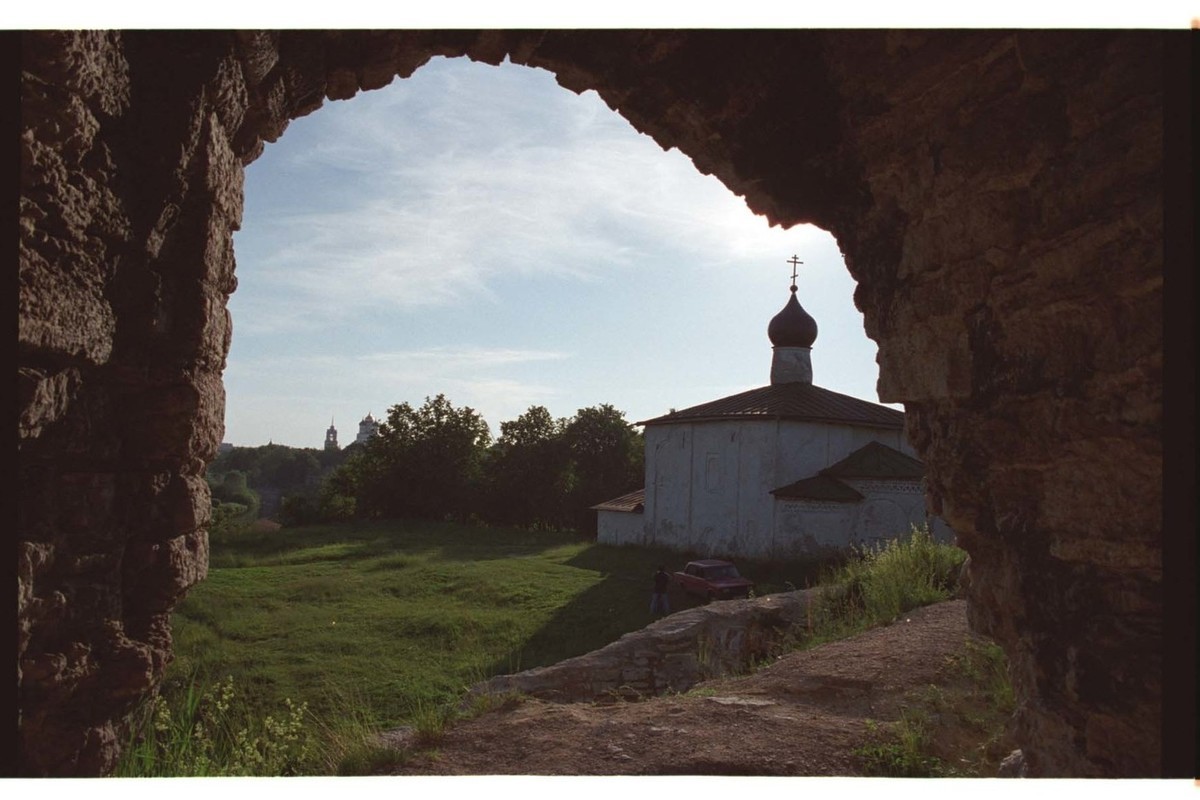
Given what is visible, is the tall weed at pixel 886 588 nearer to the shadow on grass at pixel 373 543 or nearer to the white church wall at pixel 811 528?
the white church wall at pixel 811 528

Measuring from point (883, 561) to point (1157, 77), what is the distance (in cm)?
728

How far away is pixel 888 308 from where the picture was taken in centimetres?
348

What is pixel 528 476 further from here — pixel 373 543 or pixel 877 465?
pixel 877 465

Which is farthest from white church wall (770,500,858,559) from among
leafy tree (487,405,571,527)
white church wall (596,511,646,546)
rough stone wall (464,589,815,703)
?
leafy tree (487,405,571,527)

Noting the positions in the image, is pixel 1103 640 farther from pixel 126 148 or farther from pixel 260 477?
pixel 260 477

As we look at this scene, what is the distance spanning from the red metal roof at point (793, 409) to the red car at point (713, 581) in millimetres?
6204

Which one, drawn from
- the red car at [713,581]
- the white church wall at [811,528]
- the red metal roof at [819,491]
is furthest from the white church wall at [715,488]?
the red car at [713,581]

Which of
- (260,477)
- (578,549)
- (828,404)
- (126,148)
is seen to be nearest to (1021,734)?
(126,148)

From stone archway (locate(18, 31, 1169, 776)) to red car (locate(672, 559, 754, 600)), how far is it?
1204cm

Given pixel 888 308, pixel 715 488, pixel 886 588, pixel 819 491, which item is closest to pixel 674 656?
pixel 886 588

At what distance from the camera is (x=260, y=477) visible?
70188 millimetres

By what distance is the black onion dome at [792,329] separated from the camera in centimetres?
2358

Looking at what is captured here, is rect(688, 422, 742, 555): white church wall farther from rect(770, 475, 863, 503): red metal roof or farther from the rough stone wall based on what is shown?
the rough stone wall

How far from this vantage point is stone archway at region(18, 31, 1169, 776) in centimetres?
232
